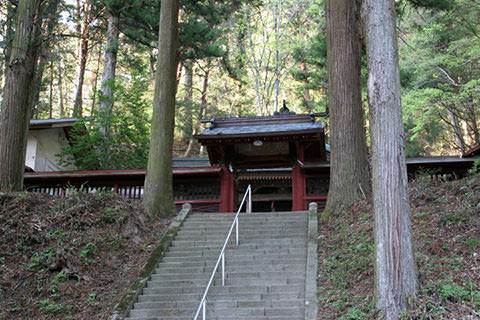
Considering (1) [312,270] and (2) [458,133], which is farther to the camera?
(2) [458,133]

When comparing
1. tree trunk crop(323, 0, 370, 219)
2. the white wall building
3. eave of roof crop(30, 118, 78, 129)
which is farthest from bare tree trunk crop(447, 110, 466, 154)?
the white wall building

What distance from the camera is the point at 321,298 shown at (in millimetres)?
6762

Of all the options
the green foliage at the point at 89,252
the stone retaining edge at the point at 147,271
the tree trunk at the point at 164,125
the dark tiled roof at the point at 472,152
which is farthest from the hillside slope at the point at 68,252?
the dark tiled roof at the point at 472,152

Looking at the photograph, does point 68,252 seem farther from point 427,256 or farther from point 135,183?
point 427,256

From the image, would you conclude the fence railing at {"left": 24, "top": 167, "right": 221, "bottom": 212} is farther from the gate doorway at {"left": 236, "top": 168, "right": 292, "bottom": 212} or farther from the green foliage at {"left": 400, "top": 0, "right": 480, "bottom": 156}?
the green foliage at {"left": 400, "top": 0, "right": 480, "bottom": 156}

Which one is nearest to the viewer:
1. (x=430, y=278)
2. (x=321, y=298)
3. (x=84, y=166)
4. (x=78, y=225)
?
(x=430, y=278)

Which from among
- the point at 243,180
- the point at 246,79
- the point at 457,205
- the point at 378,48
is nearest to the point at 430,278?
the point at 457,205

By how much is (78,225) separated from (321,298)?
551cm

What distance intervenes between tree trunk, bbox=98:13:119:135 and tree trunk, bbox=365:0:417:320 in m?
12.1

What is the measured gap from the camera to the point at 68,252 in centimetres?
828

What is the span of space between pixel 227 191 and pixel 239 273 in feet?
18.3

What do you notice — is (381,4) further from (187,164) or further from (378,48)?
(187,164)

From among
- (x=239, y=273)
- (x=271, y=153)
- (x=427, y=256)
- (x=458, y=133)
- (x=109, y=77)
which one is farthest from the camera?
(x=458, y=133)

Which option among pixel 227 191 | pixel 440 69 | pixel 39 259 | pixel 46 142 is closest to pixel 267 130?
pixel 227 191
